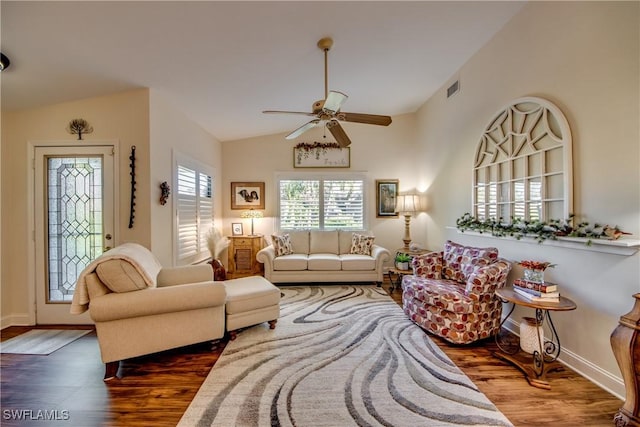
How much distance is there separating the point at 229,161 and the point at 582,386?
5801 mm

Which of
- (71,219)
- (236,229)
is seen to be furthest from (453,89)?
(71,219)

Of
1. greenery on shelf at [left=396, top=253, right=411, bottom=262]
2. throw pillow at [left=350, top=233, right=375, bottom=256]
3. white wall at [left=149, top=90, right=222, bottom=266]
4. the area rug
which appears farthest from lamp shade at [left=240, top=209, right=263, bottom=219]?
the area rug

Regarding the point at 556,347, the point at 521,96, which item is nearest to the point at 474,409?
the point at 556,347

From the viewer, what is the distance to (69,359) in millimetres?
2414

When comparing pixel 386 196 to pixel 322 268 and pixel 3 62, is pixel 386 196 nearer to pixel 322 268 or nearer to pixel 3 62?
pixel 322 268

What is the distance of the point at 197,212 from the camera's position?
439 cm

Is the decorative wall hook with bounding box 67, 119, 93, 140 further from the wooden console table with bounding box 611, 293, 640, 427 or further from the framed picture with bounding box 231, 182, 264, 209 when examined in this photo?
the wooden console table with bounding box 611, 293, 640, 427

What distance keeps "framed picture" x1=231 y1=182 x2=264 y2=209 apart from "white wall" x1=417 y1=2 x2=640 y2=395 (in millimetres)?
4308

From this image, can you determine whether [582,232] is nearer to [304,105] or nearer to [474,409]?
[474,409]

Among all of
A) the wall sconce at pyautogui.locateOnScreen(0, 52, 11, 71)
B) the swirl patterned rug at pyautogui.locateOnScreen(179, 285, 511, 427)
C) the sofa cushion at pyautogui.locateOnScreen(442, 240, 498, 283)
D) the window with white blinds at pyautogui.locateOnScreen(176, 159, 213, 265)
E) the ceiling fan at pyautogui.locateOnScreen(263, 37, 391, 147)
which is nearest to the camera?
the swirl patterned rug at pyautogui.locateOnScreen(179, 285, 511, 427)

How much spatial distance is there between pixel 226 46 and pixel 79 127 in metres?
2.01

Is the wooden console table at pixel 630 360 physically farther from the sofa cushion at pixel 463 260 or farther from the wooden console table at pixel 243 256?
the wooden console table at pixel 243 256

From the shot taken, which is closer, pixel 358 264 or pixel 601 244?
pixel 601 244

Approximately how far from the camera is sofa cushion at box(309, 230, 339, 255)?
5.22 m
